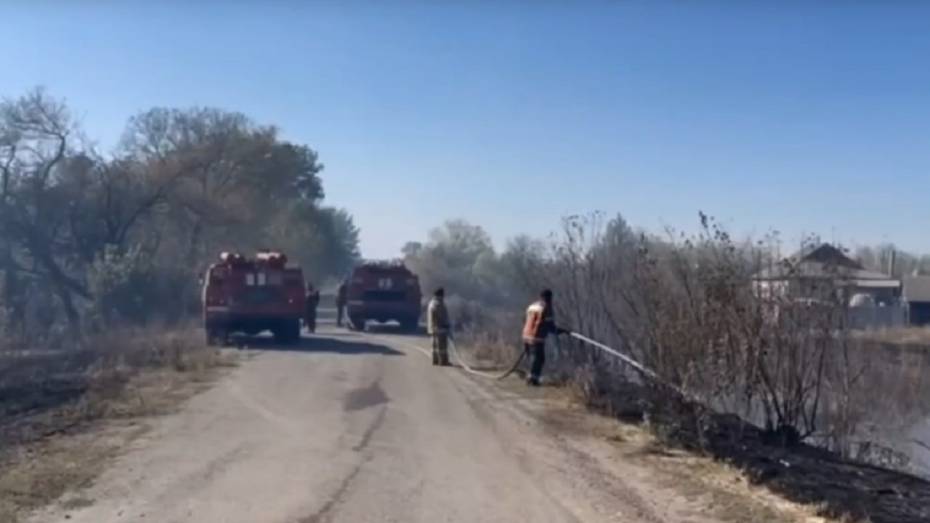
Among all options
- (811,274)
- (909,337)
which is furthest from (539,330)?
(909,337)

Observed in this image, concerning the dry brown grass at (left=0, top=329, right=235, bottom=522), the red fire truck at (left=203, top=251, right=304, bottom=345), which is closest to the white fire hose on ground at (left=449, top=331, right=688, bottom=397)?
the dry brown grass at (left=0, top=329, right=235, bottom=522)

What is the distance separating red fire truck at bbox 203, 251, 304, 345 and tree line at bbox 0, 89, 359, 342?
281 inches

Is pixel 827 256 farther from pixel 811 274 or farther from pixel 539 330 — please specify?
pixel 539 330

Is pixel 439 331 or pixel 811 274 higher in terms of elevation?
pixel 811 274

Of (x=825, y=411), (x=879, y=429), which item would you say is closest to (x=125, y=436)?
(x=825, y=411)

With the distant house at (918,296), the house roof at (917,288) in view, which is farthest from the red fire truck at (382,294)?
the house roof at (917,288)

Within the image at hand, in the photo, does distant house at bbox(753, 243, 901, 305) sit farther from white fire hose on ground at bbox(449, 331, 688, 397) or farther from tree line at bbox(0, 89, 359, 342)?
tree line at bbox(0, 89, 359, 342)

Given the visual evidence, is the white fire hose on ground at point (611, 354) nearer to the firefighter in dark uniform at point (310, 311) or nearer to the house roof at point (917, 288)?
the firefighter in dark uniform at point (310, 311)

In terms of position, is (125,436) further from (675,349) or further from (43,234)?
(43,234)

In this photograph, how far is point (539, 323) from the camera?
25.8 meters

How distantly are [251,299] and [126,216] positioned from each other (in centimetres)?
2438

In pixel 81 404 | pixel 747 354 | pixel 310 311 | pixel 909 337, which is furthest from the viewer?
pixel 310 311

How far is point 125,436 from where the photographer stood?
17.6 meters

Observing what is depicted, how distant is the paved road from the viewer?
498 inches
